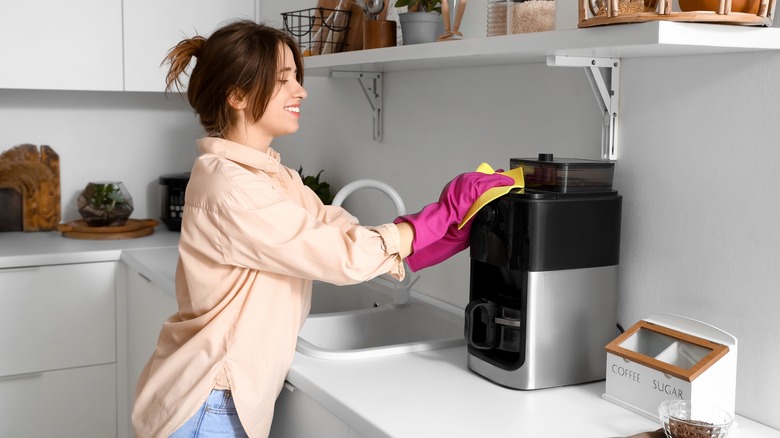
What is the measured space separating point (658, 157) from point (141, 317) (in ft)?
5.57

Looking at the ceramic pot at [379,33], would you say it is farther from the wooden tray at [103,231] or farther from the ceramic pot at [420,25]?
the wooden tray at [103,231]

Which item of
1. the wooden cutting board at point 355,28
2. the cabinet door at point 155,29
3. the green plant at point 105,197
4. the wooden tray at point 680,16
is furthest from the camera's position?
the green plant at point 105,197

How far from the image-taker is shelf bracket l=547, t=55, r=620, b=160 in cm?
148

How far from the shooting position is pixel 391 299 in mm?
2150

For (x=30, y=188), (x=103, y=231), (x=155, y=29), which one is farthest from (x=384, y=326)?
(x=30, y=188)

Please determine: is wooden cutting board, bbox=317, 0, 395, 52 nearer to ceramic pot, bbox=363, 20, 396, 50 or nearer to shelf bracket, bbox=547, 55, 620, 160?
ceramic pot, bbox=363, 20, 396, 50

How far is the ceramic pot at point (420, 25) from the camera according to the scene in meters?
1.81

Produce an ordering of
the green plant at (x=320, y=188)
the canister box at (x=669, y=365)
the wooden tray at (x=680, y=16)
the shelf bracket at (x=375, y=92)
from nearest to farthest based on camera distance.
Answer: the wooden tray at (x=680, y=16) < the canister box at (x=669, y=365) < the shelf bracket at (x=375, y=92) < the green plant at (x=320, y=188)

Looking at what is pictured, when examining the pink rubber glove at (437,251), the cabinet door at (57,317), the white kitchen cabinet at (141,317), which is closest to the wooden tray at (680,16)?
the pink rubber glove at (437,251)

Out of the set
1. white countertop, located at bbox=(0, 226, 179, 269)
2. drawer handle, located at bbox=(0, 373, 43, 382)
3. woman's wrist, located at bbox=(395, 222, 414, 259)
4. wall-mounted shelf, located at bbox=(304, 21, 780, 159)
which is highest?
wall-mounted shelf, located at bbox=(304, 21, 780, 159)

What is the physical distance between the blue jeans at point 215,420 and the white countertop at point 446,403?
0.39ft

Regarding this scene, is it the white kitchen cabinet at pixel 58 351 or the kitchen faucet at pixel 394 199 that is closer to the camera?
the kitchen faucet at pixel 394 199

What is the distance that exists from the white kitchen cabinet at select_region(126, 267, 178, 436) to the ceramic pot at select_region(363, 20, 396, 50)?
2.75ft

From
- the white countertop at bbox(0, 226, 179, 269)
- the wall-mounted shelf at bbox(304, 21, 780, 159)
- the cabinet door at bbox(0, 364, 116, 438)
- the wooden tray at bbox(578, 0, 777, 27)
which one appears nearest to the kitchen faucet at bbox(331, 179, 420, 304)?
Result: the wall-mounted shelf at bbox(304, 21, 780, 159)
